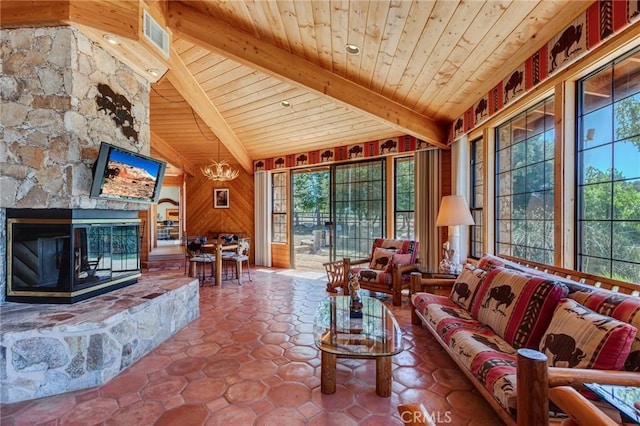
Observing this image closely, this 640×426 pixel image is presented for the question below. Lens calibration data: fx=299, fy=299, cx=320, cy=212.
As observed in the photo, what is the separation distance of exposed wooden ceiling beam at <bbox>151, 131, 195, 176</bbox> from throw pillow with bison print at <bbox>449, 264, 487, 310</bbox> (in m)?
6.39

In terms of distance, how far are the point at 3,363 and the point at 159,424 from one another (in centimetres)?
127

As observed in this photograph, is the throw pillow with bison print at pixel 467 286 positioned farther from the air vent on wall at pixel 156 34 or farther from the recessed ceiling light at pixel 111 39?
the recessed ceiling light at pixel 111 39

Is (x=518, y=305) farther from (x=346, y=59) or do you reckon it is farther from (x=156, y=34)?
(x=156, y=34)

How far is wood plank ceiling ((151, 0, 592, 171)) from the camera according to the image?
2318 mm

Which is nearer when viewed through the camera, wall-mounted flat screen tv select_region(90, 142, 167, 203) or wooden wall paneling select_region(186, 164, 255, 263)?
wall-mounted flat screen tv select_region(90, 142, 167, 203)

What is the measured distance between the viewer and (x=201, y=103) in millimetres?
4910

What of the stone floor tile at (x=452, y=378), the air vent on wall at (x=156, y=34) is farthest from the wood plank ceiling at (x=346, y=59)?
the stone floor tile at (x=452, y=378)

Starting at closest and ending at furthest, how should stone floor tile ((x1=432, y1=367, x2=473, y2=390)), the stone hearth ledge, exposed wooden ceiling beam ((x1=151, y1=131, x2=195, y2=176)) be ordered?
the stone hearth ledge → stone floor tile ((x1=432, y1=367, x2=473, y2=390)) → exposed wooden ceiling beam ((x1=151, y1=131, x2=195, y2=176))

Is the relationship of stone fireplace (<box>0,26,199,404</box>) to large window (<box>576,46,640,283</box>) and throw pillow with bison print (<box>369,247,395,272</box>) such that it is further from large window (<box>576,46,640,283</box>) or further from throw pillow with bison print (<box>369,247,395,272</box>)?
large window (<box>576,46,640,283</box>)

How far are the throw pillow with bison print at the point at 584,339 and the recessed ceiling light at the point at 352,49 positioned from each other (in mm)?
2670

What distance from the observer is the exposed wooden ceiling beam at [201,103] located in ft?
13.4

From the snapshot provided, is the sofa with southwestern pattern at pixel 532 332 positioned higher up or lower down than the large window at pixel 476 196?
lower down

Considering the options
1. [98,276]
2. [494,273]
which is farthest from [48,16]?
[494,273]

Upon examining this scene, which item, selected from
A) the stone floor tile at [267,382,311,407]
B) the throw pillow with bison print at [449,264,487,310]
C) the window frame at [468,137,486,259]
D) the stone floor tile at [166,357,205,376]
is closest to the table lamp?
the window frame at [468,137,486,259]
